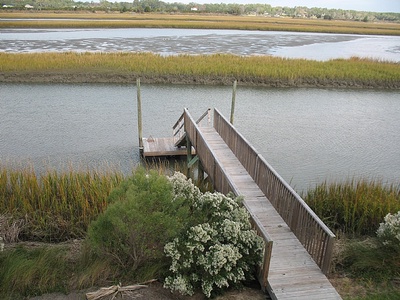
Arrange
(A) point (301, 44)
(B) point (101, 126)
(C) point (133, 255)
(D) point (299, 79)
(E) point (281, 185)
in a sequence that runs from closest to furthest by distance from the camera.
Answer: (C) point (133, 255) → (E) point (281, 185) → (B) point (101, 126) → (D) point (299, 79) → (A) point (301, 44)

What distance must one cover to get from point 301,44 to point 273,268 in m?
50.9

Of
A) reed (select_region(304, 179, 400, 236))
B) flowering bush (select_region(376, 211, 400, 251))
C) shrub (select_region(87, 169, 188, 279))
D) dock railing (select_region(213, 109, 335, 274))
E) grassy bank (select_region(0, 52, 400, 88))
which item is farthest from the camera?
grassy bank (select_region(0, 52, 400, 88))

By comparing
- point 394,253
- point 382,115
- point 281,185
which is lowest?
point 382,115

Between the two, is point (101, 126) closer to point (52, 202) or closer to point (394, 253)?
point (52, 202)

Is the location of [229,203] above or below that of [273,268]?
above

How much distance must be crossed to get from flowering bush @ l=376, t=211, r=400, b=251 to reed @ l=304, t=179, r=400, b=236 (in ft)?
4.93

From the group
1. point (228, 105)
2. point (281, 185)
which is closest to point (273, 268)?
point (281, 185)

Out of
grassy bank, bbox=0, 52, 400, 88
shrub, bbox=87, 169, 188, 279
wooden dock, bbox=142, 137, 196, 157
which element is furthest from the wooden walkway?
grassy bank, bbox=0, 52, 400, 88

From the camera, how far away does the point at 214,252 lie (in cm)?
610

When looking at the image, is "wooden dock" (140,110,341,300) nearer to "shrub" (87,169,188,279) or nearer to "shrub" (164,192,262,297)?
"shrub" (164,192,262,297)

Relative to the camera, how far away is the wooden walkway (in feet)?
20.1

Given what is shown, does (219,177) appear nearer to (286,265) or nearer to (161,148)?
(286,265)

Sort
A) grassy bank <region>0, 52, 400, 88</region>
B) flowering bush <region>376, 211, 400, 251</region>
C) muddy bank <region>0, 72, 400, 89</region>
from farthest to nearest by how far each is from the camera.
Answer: grassy bank <region>0, 52, 400, 88</region> < muddy bank <region>0, 72, 400, 89</region> < flowering bush <region>376, 211, 400, 251</region>

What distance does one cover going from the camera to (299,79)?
29031 millimetres
